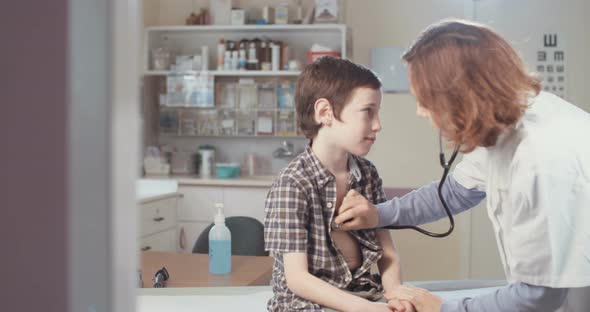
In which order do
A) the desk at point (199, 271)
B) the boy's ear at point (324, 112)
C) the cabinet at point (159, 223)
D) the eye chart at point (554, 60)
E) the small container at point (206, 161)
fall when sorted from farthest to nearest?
the small container at point (206, 161) → the eye chart at point (554, 60) → the cabinet at point (159, 223) → the desk at point (199, 271) → the boy's ear at point (324, 112)

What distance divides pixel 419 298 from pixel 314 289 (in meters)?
0.21

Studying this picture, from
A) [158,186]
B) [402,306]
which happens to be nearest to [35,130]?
[402,306]

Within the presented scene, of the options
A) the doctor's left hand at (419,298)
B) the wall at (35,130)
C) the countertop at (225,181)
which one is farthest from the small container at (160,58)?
the wall at (35,130)

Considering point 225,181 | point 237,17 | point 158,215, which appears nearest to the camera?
point 158,215

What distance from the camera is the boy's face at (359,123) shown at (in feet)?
4.65

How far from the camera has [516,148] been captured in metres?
1.11

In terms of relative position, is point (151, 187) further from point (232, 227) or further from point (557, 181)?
point (557, 181)

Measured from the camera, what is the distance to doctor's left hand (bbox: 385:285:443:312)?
4.09ft

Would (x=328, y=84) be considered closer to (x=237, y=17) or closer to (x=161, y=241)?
(x=161, y=241)

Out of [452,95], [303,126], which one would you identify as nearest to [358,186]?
[303,126]

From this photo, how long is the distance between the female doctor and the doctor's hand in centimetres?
29

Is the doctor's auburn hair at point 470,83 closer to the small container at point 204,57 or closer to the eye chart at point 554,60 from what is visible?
the eye chart at point 554,60

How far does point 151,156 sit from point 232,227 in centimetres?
217

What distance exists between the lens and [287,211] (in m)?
1.37
